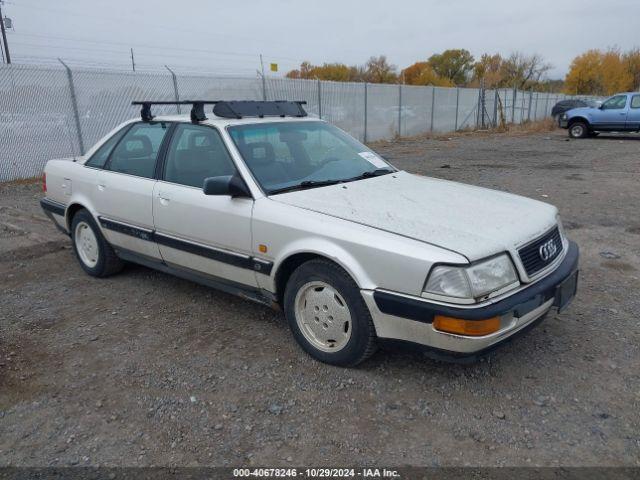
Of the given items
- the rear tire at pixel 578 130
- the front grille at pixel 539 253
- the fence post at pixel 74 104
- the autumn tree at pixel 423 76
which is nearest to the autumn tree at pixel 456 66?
the autumn tree at pixel 423 76

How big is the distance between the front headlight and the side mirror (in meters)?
1.38

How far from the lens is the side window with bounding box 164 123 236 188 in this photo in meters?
3.64

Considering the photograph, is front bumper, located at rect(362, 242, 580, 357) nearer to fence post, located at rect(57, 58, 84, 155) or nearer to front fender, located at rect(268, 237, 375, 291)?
front fender, located at rect(268, 237, 375, 291)

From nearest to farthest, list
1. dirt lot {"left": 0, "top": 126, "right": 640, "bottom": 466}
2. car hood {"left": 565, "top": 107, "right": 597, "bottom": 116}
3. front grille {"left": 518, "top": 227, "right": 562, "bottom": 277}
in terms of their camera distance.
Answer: dirt lot {"left": 0, "top": 126, "right": 640, "bottom": 466}
front grille {"left": 518, "top": 227, "right": 562, "bottom": 277}
car hood {"left": 565, "top": 107, "right": 597, "bottom": 116}

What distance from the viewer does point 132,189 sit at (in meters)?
4.12

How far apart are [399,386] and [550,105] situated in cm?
3963

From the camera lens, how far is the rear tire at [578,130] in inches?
780

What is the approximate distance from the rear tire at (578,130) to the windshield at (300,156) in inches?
735

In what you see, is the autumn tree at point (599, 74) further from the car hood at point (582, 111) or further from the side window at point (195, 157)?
the side window at point (195, 157)

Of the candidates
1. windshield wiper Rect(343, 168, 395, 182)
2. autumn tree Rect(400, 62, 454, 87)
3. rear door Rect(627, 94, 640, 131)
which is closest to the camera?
windshield wiper Rect(343, 168, 395, 182)

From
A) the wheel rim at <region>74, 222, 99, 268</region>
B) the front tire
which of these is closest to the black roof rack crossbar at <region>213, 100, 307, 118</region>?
the front tire

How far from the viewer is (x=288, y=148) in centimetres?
381

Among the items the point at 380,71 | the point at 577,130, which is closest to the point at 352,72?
the point at 380,71

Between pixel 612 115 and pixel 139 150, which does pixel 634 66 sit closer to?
pixel 612 115
